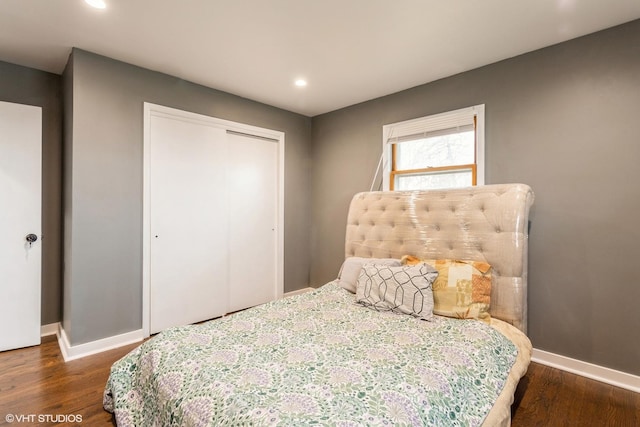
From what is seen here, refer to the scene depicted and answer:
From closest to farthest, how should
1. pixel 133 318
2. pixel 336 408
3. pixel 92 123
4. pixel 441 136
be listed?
pixel 336 408 → pixel 92 123 → pixel 133 318 → pixel 441 136

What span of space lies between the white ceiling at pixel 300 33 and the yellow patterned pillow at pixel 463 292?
1.71 m

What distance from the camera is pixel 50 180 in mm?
2941

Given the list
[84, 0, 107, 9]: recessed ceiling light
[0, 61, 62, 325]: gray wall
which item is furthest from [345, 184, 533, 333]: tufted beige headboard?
[0, 61, 62, 325]: gray wall

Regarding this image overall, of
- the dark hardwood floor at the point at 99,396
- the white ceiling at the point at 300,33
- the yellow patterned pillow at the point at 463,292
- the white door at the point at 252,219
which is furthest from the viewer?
the white door at the point at 252,219

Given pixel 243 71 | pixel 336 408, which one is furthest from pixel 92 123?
pixel 336 408

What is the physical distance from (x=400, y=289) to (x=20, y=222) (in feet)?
10.7

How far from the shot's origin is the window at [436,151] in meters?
2.82

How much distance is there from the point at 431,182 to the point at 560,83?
50.0 inches

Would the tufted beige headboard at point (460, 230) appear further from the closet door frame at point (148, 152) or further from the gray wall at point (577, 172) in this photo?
the closet door frame at point (148, 152)

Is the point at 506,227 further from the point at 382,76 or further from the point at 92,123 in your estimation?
the point at 92,123

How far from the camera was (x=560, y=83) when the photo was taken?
93.0 inches

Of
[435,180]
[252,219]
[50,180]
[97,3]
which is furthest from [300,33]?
[50,180]

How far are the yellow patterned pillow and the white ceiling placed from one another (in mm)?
1715

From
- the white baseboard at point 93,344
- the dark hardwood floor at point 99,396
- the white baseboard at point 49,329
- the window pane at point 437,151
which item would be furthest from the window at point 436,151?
the white baseboard at point 49,329
